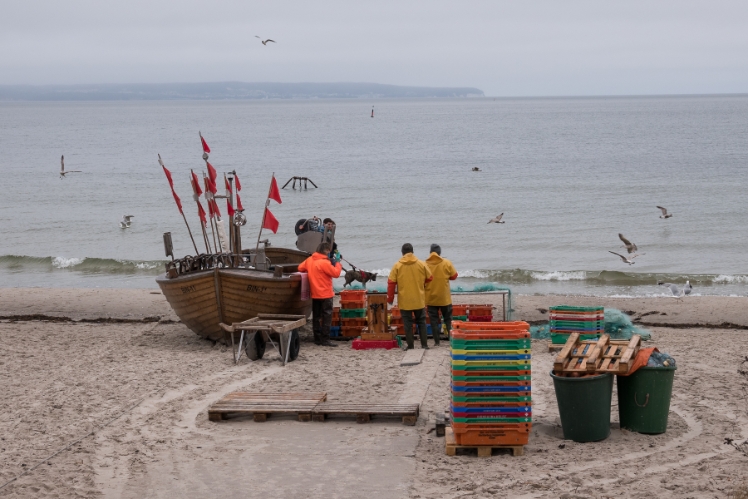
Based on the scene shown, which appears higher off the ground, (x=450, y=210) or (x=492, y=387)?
(x=492, y=387)

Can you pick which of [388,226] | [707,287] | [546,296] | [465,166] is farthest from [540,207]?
[465,166]

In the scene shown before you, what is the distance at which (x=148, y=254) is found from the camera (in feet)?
96.0

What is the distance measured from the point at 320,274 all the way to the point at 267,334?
1262 millimetres

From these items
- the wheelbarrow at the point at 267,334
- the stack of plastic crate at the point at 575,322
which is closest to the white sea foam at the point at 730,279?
the stack of plastic crate at the point at 575,322

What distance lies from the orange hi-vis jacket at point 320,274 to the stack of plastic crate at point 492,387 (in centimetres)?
514

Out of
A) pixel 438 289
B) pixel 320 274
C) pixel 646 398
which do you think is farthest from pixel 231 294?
pixel 646 398

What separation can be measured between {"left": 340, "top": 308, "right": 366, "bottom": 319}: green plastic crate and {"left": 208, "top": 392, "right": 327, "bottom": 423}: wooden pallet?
3.97 meters

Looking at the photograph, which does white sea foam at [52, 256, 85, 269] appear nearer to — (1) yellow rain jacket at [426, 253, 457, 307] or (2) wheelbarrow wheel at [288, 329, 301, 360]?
(2) wheelbarrow wheel at [288, 329, 301, 360]

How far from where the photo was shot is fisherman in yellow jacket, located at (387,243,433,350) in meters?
12.4

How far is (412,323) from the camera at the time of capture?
12906 mm

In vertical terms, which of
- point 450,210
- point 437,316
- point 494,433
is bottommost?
point 494,433

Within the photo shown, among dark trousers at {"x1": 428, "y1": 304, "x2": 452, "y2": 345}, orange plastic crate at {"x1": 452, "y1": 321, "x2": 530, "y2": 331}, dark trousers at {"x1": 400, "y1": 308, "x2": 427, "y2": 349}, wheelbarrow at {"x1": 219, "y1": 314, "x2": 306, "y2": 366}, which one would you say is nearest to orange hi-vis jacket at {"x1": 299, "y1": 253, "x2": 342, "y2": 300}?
wheelbarrow at {"x1": 219, "y1": 314, "x2": 306, "y2": 366}

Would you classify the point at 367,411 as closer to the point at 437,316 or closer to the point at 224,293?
the point at 437,316

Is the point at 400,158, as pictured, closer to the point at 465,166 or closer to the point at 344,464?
the point at 465,166
